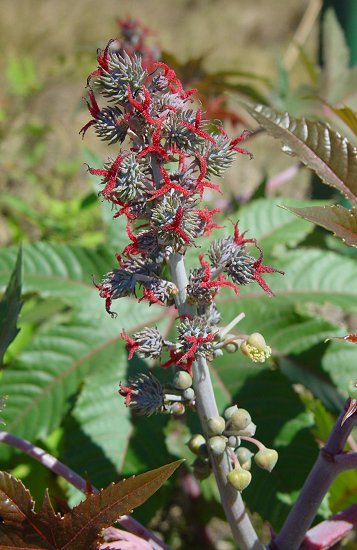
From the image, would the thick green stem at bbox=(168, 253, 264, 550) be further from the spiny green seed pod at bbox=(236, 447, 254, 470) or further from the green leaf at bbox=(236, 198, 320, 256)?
the green leaf at bbox=(236, 198, 320, 256)

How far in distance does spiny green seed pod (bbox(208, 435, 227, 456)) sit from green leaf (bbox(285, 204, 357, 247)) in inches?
9.2

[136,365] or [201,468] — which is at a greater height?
[136,365]

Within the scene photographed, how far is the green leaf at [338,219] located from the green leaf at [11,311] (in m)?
0.37

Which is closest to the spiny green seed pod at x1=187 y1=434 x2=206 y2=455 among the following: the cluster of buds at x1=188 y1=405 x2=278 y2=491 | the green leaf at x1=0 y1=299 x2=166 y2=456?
the cluster of buds at x1=188 y1=405 x2=278 y2=491

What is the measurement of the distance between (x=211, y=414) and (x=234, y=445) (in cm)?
Result: 4

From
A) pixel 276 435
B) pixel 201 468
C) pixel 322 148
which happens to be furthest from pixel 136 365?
pixel 322 148

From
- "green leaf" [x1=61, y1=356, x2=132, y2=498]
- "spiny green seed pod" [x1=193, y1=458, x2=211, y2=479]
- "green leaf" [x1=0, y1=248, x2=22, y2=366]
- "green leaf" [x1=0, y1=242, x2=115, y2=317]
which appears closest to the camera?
"spiny green seed pod" [x1=193, y1=458, x2=211, y2=479]

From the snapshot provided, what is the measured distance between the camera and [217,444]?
60cm

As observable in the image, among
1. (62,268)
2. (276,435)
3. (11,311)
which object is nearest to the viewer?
(11,311)

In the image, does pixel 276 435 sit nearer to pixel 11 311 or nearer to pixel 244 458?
pixel 244 458

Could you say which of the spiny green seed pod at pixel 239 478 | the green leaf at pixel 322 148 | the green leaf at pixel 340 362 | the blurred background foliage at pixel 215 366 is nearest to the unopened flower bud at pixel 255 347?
the spiny green seed pod at pixel 239 478

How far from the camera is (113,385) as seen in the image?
3.31ft

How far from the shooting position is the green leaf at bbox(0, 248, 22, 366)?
2.55 ft

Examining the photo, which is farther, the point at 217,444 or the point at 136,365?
the point at 136,365
